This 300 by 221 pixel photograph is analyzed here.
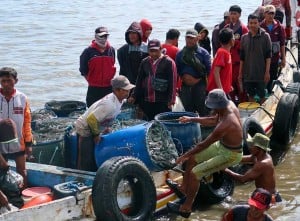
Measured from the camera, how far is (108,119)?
8.38 m

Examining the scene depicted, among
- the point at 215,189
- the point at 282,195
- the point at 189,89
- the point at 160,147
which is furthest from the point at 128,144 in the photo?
the point at 282,195

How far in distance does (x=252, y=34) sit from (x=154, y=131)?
142 inches

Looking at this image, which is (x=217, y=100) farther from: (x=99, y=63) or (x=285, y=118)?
(x=285, y=118)

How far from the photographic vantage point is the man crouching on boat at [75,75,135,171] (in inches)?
323

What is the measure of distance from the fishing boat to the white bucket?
856 millimetres

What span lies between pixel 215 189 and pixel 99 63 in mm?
2695

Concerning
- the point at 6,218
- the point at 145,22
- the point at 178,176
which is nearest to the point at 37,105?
the point at 145,22

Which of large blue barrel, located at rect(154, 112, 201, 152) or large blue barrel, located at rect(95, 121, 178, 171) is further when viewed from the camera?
large blue barrel, located at rect(154, 112, 201, 152)

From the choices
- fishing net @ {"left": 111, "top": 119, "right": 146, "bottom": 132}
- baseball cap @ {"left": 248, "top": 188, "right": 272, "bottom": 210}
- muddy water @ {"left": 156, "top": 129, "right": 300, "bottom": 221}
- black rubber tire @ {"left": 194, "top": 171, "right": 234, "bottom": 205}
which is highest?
fishing net @ {"left": 111, "top": 119, "right": 146, "bottom": 132}

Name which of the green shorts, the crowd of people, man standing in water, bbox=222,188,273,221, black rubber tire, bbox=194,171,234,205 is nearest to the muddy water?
black rubber tire, bbox=194,171,234,205

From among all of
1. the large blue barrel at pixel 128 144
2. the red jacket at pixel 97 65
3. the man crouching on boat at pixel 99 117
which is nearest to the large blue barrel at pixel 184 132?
the large blue barrel at pixel 128 144

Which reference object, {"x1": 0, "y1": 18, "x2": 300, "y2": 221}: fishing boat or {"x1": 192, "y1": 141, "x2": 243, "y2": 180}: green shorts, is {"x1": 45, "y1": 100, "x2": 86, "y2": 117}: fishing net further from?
{"x1": 192, "y1": 141, "x2": 243, "y2": 180}: green shorts

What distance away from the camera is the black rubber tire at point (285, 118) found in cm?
1173

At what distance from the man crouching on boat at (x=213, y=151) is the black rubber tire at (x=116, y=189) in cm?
54
